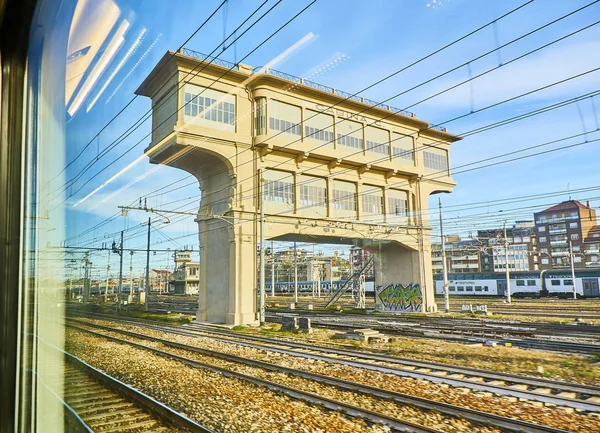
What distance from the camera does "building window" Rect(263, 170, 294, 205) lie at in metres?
19.5

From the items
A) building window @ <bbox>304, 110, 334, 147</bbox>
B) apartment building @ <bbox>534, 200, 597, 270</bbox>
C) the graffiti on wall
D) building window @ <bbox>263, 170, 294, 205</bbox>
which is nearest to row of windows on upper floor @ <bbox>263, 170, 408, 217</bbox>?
building window @ <bbox>263, 170, 294, 205</bbox>

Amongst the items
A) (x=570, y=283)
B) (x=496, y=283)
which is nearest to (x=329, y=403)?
(x=570, y=283)

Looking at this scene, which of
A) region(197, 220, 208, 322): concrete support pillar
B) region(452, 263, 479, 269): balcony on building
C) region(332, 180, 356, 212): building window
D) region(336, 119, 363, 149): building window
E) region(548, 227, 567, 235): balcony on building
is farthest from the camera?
region(452, 263, 479, 269): balcony on building

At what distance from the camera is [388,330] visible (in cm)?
1521

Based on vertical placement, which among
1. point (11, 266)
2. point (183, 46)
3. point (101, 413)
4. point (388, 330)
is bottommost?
point (388, 330)

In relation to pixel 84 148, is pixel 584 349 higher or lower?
lower

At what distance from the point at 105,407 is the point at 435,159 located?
5.85 metres

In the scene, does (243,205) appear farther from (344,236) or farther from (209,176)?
(344,236)

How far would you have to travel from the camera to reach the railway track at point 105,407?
3.48 m

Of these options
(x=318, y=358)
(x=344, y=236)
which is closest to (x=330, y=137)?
(x=344, y=236)

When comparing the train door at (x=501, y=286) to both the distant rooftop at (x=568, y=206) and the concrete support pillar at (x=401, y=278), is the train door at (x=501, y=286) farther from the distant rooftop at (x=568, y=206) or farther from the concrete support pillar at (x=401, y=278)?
the distant rooftop at (x=568, y=206)

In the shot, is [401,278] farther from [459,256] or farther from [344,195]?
[344,195]

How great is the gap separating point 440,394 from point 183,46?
5.85 metres

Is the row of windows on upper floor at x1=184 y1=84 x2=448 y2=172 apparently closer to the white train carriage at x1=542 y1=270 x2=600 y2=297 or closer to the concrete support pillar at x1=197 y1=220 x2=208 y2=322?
the concrete support pillar at x1=197 y1=220 x2=208 y2=322
